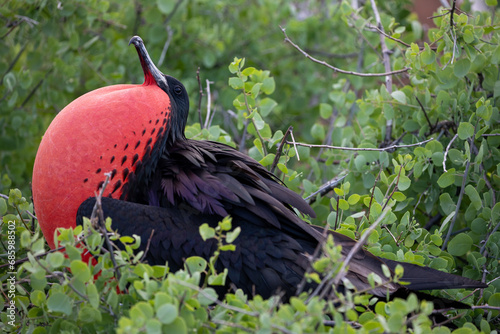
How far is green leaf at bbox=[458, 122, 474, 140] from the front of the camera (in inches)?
87.8

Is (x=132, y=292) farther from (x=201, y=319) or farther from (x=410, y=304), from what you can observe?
(x=410, y=304)

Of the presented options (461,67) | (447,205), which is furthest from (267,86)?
(447,205)

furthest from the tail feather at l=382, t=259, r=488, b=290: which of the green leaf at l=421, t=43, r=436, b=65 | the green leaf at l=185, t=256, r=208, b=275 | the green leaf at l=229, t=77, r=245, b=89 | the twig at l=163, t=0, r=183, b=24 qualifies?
the twig at l=163, t=0, r=183, b=24

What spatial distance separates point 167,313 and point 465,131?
150 centimetres

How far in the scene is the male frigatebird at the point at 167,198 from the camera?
190 centimetres

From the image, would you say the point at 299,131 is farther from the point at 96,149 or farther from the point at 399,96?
the point at 96,149

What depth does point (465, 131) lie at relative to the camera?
2.25m

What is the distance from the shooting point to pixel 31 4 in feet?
10.2

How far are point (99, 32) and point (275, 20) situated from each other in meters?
1.50

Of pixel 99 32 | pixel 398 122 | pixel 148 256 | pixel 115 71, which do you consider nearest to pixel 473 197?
pixel 398 122

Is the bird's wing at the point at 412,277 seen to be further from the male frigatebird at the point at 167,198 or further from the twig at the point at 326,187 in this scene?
the twig at the point at 326,187

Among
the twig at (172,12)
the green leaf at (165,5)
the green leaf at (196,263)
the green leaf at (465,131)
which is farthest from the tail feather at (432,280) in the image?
the twig at (172,12)

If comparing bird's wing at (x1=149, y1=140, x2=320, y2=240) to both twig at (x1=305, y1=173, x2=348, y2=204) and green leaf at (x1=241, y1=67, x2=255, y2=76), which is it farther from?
green leaf at (x1=241, y1=67, x2=255, y2=76)

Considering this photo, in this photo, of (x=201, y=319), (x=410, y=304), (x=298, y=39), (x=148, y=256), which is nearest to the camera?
(x=410, y=304)
